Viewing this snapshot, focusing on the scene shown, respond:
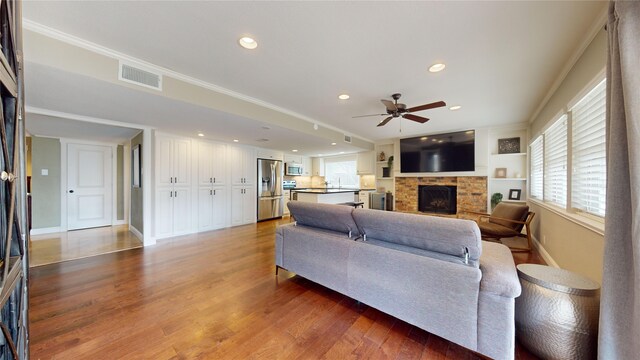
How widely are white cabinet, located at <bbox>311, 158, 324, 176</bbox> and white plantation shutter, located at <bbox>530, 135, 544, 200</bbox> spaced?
5.77 metres

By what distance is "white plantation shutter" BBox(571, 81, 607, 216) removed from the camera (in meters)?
1.85

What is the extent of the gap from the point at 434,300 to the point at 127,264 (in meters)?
3.70

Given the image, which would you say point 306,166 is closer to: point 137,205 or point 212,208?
point 212,208

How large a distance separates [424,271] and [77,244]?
5471 millimetres

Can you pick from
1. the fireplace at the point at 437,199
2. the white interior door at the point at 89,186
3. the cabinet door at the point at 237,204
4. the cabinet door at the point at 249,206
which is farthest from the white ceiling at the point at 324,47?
the white interior door at the point at 89,186

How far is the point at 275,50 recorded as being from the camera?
2.13 m

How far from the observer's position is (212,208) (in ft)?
17.3

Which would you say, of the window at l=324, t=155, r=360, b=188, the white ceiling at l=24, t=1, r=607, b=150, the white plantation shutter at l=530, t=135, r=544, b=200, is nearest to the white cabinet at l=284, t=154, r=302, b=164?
the window at l=324, t=155, r=360, b=188

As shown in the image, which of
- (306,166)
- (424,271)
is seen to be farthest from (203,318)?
(306,166)

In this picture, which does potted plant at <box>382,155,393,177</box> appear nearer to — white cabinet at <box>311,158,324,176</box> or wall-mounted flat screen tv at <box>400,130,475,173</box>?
wall-mounted flat screen tv at <box>400,130,475,173</box>

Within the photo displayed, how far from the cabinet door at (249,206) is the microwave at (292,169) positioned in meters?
1.59

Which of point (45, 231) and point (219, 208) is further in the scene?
point (219, 208)

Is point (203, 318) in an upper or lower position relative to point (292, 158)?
lower

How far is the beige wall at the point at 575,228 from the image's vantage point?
1.84 metres
